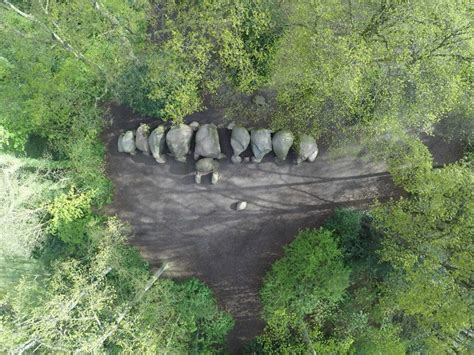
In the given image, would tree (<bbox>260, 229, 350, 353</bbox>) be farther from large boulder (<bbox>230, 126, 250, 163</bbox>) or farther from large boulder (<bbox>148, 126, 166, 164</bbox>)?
large boulder (<bbox>148, 126, 166, 164</bbox>)

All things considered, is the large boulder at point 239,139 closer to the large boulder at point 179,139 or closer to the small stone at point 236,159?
the small stone at point 236,159

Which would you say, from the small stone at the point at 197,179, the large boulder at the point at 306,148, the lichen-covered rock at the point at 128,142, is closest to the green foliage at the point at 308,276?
the large boulder at the point at 306,148

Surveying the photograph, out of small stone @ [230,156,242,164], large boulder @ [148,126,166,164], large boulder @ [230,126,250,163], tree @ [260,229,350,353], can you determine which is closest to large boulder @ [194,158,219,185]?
small stone @ [230,156,242,164]

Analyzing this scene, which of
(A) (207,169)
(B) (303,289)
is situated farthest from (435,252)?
(A) (207,169)

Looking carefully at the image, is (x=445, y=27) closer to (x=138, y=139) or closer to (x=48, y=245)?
(x=138, y=139)

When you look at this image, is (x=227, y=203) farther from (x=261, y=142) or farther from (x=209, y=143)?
(x=261, y=142)
